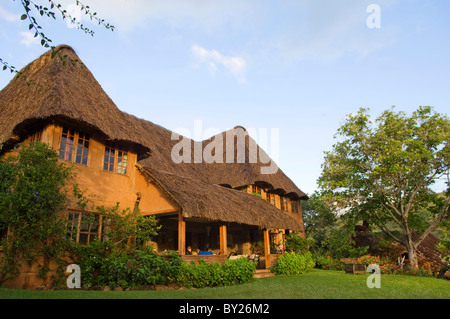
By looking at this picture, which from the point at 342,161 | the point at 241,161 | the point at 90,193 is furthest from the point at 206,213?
the point at 342,161

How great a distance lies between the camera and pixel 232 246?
60.1 feet

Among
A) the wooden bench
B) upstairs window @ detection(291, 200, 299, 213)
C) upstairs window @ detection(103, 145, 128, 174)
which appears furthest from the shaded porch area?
upstairs window @ detection(291, 200, 299, 213)

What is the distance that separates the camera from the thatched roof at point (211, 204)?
36.6ft

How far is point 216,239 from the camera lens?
17.3 m

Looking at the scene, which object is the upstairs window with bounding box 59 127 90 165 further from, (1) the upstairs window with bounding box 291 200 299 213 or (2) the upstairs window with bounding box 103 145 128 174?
(1) the upstairs window with bounding box 291 200 299 213

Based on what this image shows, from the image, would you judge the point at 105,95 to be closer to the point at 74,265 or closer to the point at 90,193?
the point at 90,193

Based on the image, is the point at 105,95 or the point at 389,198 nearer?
the point at 105,95

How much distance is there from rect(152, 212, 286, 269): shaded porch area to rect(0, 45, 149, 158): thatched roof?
4.20 metres

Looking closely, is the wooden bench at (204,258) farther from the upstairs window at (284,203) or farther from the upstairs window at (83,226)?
the upstairs window at (284,203)

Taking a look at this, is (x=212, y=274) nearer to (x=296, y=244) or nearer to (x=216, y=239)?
(x=216, y=239)

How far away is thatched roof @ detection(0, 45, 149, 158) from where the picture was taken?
9.98 meters

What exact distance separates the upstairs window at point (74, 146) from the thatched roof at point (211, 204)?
7.26 ft

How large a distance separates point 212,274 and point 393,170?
37.0 feet

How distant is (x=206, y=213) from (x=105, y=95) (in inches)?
255
